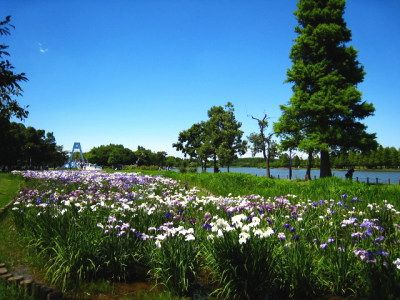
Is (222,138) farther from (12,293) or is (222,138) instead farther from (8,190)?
(12,293)

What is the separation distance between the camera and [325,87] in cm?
2633

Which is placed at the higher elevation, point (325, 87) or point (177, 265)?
point (325, 87)

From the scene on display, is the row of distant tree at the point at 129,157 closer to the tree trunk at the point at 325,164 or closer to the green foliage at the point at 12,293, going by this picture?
the tree trunk at the point at 325,164

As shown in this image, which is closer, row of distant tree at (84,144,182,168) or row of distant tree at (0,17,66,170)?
row of distant tree at (0,17,66,170)

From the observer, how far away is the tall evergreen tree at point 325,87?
2572 cm

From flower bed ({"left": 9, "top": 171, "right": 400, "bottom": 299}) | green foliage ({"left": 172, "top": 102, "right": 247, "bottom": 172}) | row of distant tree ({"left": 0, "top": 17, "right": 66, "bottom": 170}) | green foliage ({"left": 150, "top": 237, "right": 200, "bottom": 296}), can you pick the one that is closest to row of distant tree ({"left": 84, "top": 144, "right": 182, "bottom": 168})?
row of distant tree ({"left": 0, "top": 17, "right": 66, "bottom": 170})

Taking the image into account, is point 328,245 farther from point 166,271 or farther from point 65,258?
point 65,258

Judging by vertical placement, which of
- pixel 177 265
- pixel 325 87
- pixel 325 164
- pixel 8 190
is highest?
pixel 325 87

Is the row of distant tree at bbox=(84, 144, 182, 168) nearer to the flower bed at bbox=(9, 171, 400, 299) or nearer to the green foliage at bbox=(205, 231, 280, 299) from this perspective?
the flower bed at bbox=(9, 171, 400, 299)

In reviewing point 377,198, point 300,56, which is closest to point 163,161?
point 300,56

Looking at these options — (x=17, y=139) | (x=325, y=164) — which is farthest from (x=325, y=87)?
(x=17, y=139)

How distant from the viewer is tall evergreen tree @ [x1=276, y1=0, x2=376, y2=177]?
25.7 m

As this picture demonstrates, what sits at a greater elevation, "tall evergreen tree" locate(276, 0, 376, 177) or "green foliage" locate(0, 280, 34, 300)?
"tall evergreen tree" locate(276, 0, 376, 177)

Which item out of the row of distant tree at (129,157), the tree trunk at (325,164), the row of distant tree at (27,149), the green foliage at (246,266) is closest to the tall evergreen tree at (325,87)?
the tree trunk at (325,164)
